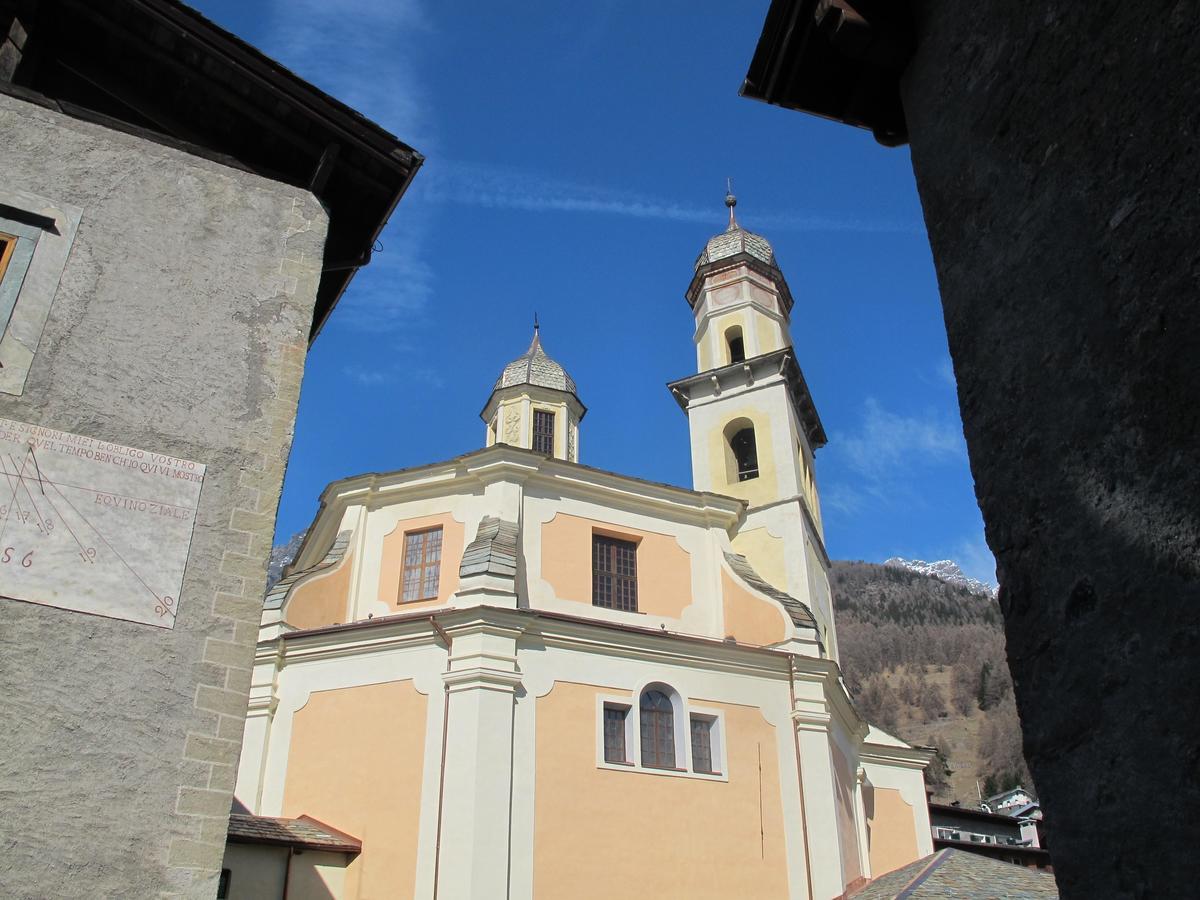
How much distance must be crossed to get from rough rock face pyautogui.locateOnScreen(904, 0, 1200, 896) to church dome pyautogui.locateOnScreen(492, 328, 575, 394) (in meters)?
28.9

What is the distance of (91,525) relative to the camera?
645cm

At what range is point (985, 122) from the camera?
468 cm

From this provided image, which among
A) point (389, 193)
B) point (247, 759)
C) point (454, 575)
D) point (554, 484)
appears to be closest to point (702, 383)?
point (554, 484)

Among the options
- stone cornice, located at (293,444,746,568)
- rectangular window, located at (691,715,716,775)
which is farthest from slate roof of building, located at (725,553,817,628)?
rectangular window, located at (691,715,716,775)

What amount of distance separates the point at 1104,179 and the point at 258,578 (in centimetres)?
542

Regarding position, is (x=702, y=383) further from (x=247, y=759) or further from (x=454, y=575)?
(x=247, y=759)

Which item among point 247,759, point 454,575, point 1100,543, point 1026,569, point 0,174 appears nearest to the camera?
point 1100,543

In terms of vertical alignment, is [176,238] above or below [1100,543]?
above

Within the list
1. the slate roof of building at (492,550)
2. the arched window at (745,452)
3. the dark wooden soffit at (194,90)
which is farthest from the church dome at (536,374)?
the dark wooden soffit at (194,90)

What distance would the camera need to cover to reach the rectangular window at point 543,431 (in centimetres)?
3228

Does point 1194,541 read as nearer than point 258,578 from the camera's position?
Yes

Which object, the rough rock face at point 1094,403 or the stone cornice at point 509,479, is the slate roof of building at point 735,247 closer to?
the stone cornice at point 509,479

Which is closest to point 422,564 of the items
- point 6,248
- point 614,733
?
point 614,733

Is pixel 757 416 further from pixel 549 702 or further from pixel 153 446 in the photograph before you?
pixel 153 446
